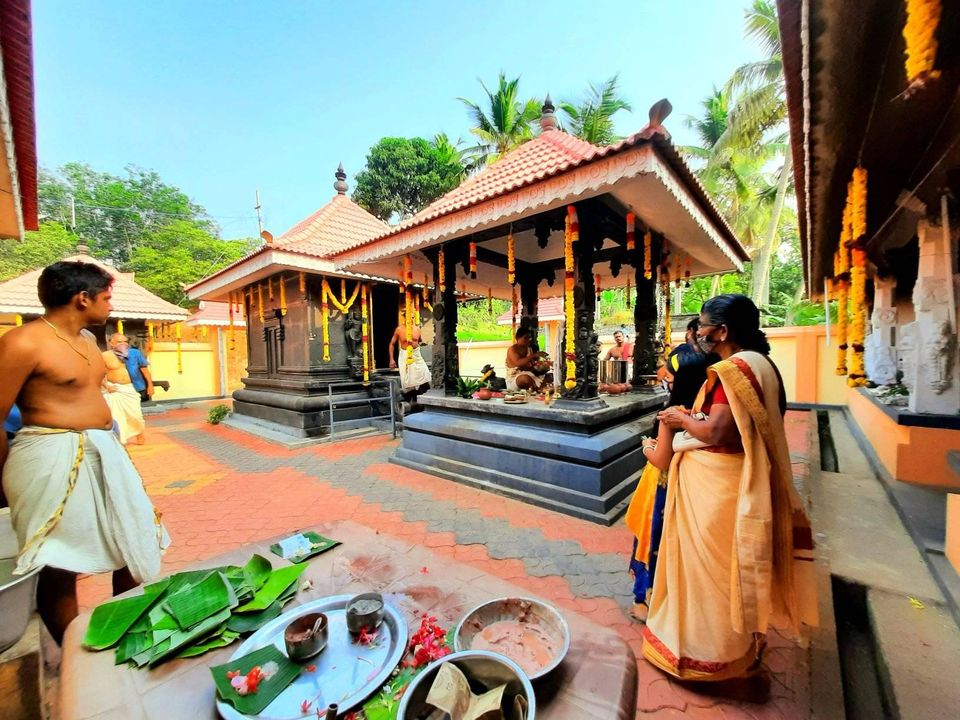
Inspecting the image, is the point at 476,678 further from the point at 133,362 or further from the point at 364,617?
the point at 133,362

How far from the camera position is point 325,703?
Result: 1.04 meters

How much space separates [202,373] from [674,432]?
17.0 metres

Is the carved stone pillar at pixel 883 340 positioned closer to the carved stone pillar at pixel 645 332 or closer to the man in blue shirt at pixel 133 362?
the carved stone pillar at pixel 645 332

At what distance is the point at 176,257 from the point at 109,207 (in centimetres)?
892

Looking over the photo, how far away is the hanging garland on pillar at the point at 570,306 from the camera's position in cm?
427

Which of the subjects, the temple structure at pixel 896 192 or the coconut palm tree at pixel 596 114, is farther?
the coconut palm tree at pixel 596 114

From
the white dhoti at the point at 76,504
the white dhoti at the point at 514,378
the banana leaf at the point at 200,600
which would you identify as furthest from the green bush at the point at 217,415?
the banana leaf at the point at 200,600

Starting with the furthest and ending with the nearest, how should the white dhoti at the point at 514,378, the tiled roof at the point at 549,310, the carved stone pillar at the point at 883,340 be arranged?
the tiled roof at the point at 549,310 → the white dhoti at the point at 514,378 → the carved stone pillar at the point at 883,340

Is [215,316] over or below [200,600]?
over

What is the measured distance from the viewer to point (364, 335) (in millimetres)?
8367

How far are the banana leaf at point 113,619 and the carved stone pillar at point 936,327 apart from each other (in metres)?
5.79

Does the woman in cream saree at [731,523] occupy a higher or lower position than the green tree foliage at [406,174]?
lower

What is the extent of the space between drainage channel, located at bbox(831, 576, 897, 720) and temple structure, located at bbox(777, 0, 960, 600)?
0.45 m

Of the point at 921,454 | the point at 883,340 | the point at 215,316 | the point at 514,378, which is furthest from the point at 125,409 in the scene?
the point at 883,340
